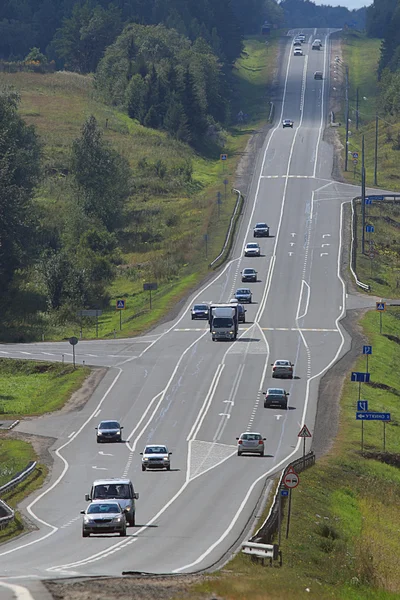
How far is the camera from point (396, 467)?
2493 inches

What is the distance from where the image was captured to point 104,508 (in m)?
40.7

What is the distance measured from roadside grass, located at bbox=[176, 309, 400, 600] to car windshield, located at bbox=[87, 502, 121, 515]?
573 cm

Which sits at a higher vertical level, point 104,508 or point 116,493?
point 116,493

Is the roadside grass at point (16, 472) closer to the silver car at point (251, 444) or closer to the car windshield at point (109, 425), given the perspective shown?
the car windshield at point (109, 425)

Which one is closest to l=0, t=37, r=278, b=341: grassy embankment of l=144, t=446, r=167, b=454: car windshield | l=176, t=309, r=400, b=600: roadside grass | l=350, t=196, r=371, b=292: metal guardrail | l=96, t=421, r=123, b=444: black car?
l=350, t=196, r=371, b=292: metal guardrail

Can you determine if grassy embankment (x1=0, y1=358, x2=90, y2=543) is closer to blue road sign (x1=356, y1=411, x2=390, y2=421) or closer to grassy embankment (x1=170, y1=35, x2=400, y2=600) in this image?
grassy embankment (x1=170, y1=35, x2=400, y2=600)

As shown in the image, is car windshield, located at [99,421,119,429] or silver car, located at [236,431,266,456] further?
car windshield, located at [99,421,119,429]

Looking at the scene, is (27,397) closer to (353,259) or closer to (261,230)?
(353,259)

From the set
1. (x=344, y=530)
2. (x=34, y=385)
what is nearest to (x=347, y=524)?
(x=344, y=530)

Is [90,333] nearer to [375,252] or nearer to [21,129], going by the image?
[375,252]

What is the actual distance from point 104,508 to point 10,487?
11936 mm

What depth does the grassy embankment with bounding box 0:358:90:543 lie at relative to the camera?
185 feet

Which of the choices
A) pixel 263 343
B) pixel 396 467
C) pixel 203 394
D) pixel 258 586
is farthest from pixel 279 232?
pixel 258 586

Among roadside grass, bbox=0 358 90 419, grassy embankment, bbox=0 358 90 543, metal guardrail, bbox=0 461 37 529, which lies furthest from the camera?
roadside grass, bbox=0 358 90 419
